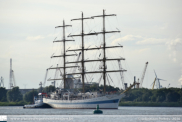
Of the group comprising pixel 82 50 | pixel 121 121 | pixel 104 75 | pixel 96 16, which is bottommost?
pixel 121 121

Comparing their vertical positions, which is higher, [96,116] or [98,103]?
[98,103]

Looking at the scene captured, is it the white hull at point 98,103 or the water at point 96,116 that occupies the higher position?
the white hull at point 98,103

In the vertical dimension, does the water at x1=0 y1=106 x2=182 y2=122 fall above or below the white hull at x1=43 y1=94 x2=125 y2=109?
below

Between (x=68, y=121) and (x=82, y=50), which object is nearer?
(x=68, y=121)

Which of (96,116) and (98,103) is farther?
(98,103)

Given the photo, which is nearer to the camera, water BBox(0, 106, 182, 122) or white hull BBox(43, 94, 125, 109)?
water BBox(0, 106, 182, 122)

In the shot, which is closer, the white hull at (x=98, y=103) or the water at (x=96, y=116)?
the water at (x=96, y=116)

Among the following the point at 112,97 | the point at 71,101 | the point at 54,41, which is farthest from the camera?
the point at 54,41

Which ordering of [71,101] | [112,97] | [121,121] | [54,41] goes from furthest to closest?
[54,41]
[71,101]
[112,97]
[121,121]

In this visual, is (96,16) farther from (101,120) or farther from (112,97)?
(101,120)

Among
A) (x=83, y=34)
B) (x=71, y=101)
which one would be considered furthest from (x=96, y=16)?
(x=71, y=101)

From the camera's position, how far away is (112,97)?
171m

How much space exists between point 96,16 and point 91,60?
2045 centimetres

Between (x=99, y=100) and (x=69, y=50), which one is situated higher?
(x=69, y=50)
